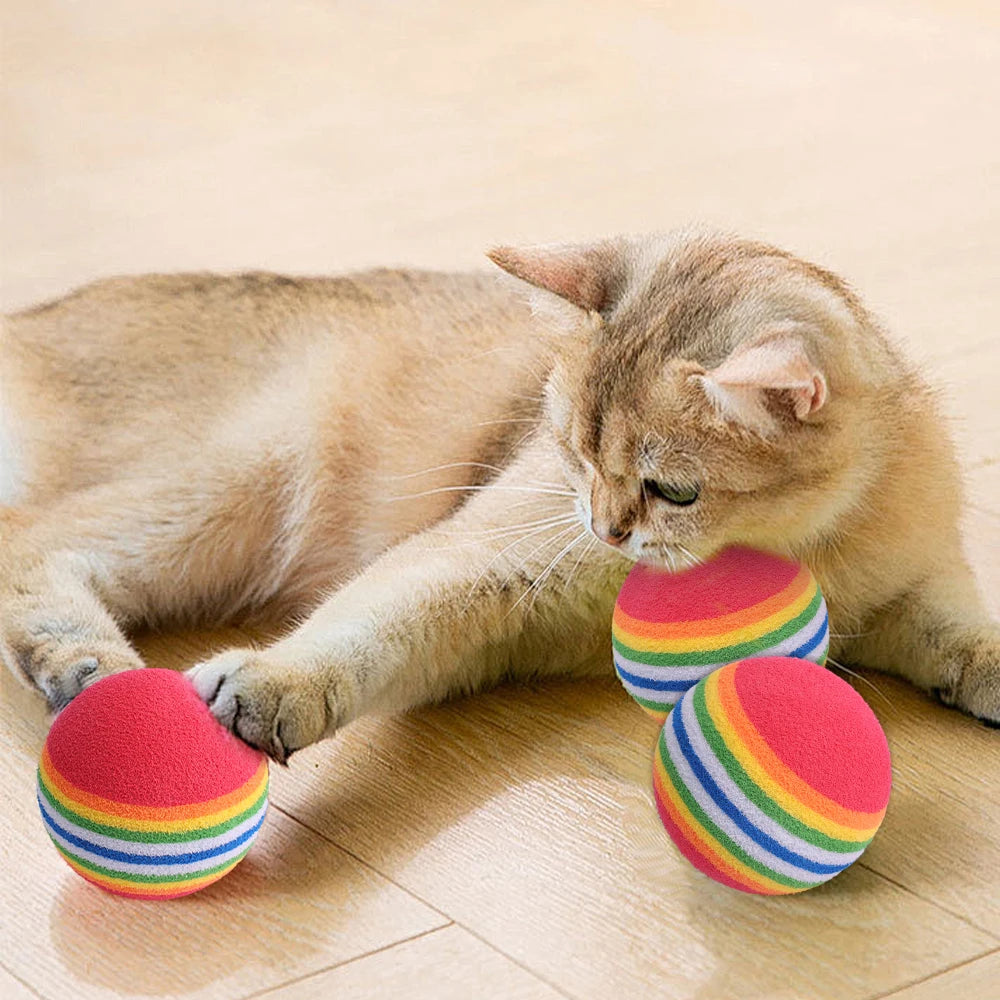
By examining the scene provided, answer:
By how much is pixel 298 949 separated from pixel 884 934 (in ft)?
1.63

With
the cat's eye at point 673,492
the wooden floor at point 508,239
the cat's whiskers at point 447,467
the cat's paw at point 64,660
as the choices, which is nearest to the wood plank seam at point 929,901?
the wooden floor at point 508,239

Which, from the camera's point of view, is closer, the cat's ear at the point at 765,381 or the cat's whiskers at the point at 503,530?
the cat's ear at the point at 765,381

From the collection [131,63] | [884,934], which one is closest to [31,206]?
[131,63]

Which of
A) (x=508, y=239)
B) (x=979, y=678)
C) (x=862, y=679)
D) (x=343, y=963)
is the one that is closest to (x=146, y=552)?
(x=343, y=963)

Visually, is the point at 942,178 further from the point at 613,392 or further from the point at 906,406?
the point at 613,392

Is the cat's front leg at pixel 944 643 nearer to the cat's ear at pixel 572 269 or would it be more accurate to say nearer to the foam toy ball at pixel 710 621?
the foam toy ball at pixel 710 621

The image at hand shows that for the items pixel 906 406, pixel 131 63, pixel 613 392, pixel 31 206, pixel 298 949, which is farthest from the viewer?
pixel 131 63

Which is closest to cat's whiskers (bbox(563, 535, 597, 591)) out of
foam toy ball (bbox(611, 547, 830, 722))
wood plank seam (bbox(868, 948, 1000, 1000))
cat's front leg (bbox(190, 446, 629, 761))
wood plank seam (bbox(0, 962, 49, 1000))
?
cat's front leg (bbox(190, 446, 629, 761))

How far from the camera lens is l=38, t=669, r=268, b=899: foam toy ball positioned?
1364 millimetres

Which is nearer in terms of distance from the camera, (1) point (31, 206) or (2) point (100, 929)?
(2) point (100, 929)

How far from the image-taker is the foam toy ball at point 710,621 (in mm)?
1520

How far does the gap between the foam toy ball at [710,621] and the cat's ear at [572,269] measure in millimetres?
275

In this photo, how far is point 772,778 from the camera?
4.46 feet

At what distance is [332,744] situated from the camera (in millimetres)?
1743
